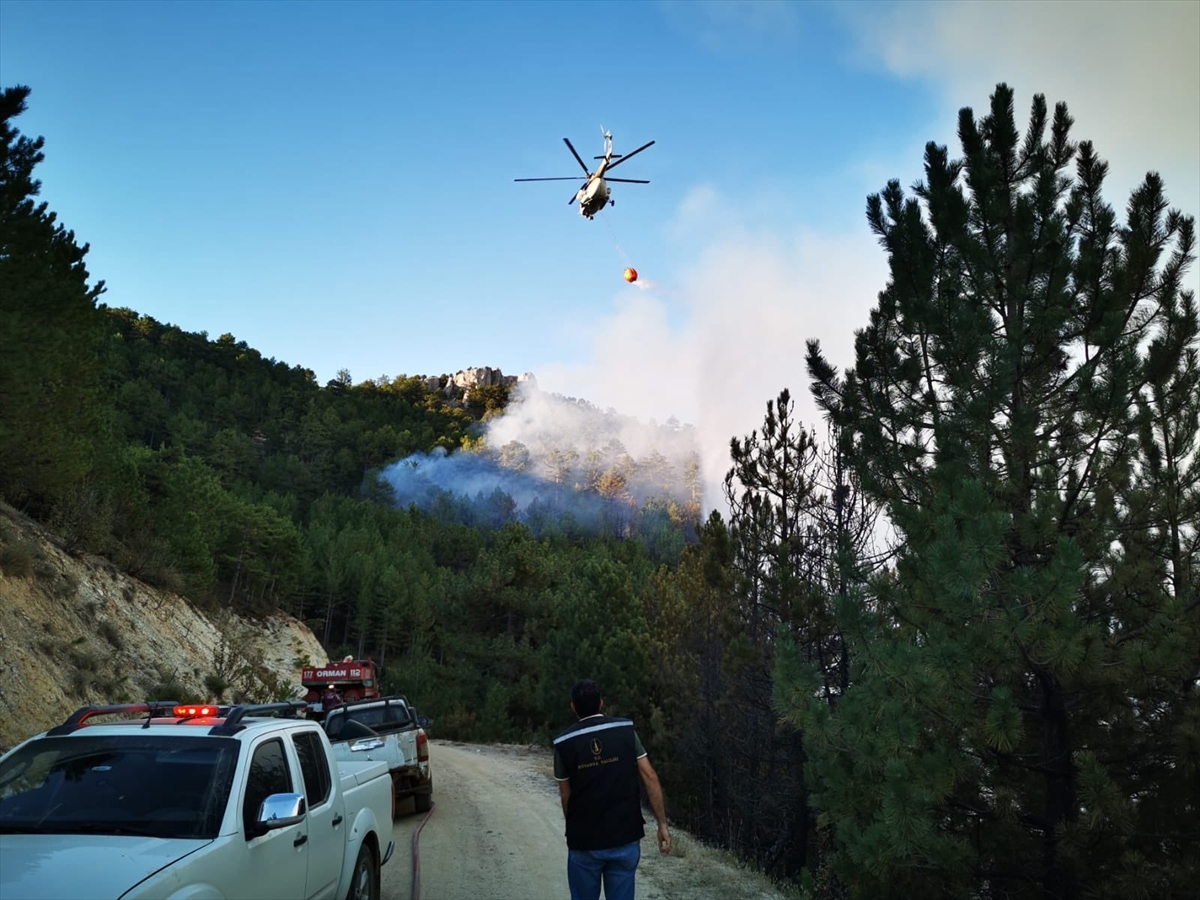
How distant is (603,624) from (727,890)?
1984 centimetres

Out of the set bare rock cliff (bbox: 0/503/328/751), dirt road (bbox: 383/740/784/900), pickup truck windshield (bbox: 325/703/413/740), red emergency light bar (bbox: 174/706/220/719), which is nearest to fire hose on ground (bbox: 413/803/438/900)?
dirt road (bbox: 383/740/784/900)

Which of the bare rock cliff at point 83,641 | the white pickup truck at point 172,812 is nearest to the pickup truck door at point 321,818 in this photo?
the white pickup truck at point 172,812

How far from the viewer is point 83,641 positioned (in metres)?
20.0

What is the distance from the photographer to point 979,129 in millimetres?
9781

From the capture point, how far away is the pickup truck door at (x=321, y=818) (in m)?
5.24

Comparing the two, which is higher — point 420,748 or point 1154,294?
point 1154,294

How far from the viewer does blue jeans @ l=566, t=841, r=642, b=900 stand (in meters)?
4.95

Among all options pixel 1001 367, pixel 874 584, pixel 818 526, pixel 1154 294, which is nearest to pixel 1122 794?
pixel 874 584

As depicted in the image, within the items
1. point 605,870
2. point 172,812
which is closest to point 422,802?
point 605,870

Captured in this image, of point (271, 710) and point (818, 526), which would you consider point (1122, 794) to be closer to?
point (271, 710)

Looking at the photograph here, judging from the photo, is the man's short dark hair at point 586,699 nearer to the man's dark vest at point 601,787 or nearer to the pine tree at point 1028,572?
the man's dark vest at point 601,787

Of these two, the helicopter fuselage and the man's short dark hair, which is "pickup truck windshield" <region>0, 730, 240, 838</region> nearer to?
the man's short dark hair

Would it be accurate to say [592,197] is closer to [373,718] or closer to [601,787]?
[373,718]

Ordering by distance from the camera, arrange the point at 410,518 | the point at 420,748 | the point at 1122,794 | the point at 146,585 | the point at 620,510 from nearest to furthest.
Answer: the point at 1122,794 → the point at 420,748 → the point at 146,585 → the point at 410,518 → the point at 620,510
